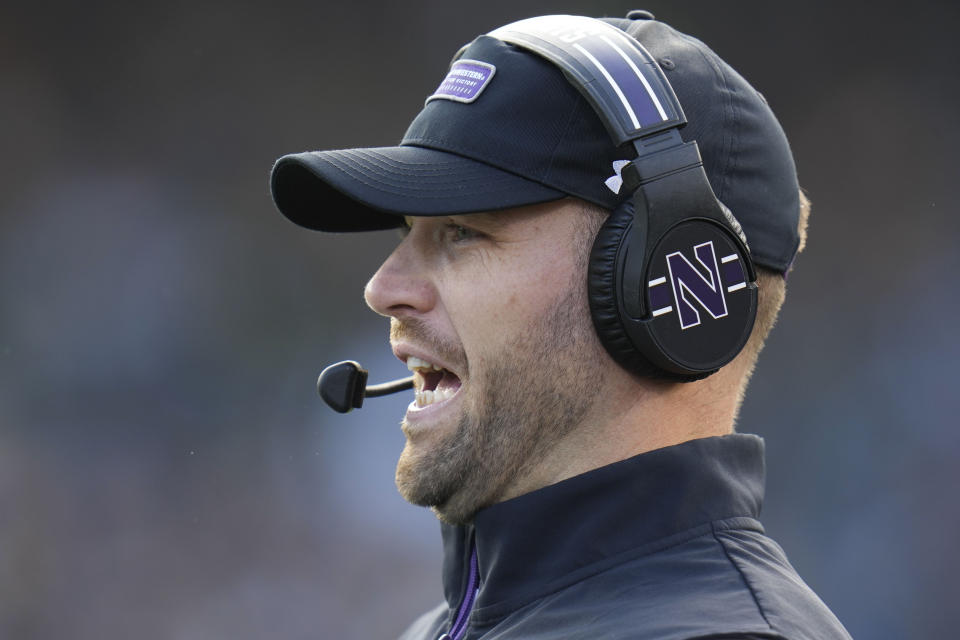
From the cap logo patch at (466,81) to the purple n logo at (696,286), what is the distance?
237mm

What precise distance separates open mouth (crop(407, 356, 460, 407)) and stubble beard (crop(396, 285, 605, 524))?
60 mm

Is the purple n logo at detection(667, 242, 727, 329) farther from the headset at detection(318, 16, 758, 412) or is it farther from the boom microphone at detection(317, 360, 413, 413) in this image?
the boom microphone at detection(317, 360, 413, 413)

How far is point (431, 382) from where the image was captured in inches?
40.5

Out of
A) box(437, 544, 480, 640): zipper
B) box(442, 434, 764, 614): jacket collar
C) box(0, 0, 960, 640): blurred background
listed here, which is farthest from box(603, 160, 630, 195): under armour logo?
box(0, 0, 960, 640): blurred background

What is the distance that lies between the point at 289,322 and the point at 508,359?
2.18 meters

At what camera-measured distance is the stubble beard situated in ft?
2.86

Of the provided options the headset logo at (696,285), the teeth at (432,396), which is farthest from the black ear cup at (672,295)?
the teeth at (432,396)

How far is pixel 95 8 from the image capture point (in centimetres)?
288

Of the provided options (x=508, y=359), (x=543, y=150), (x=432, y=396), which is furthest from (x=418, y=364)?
(x=543, y=150)

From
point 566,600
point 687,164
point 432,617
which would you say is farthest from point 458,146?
point 432,617

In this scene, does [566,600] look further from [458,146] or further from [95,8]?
[95,8]

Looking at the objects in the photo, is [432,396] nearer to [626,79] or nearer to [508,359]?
[508,359]

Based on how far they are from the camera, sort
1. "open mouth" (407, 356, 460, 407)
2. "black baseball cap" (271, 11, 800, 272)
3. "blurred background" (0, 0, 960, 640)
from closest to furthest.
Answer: "black baseball cap" (271, 11, 800, 272) → "open mouth" (407, 356, 460, 407) → "blurred background" (0, 0, 960, 640)

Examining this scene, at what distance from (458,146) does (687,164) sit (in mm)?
206
